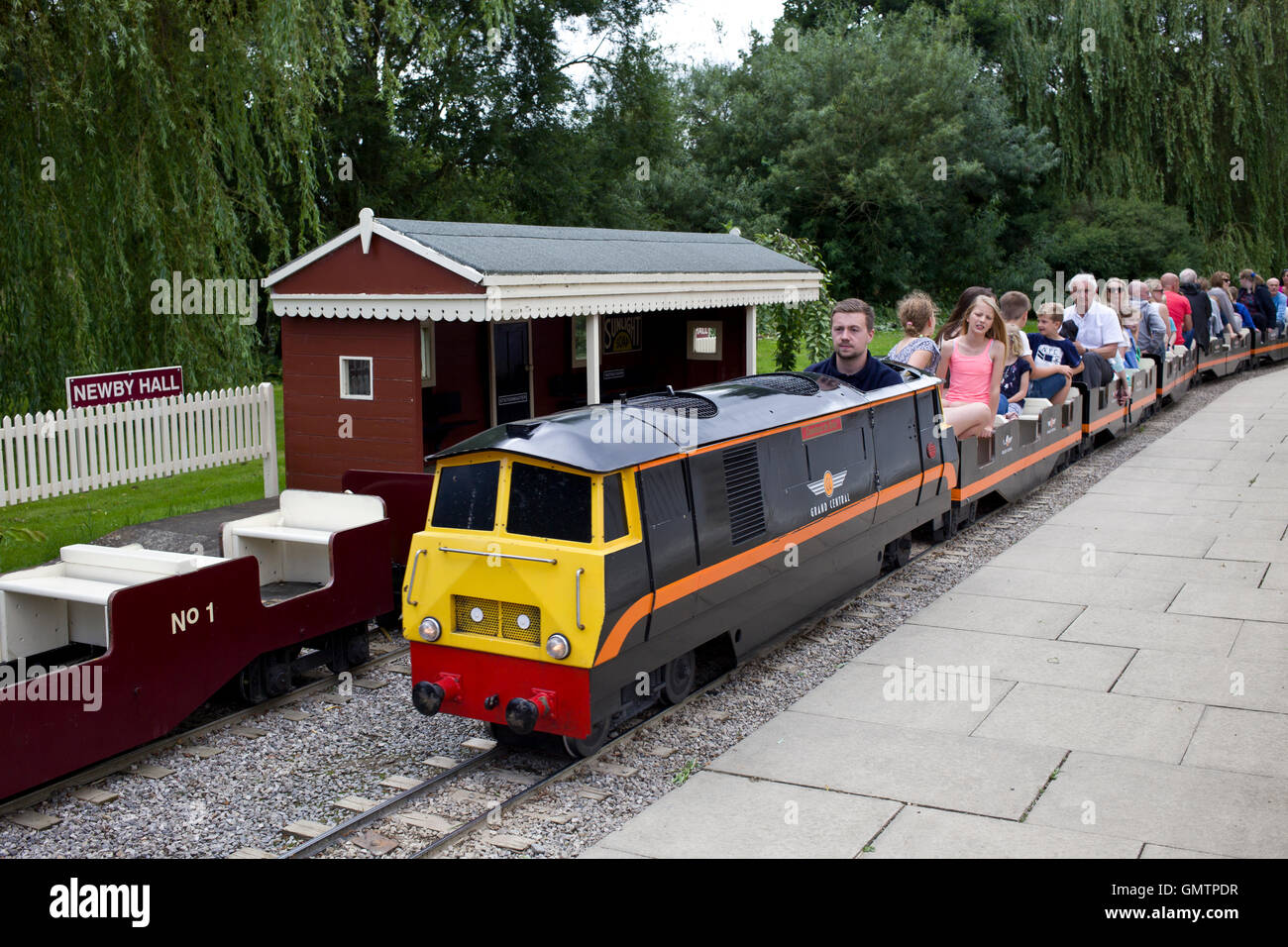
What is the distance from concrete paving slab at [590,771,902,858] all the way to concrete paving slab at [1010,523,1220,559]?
6900 millimetres

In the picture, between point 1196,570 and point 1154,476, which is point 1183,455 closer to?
point 1154,476

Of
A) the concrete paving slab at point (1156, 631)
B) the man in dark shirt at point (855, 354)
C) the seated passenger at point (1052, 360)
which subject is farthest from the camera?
the seated passenger at point (1052, 360)

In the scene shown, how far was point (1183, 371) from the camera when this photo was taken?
2380cm

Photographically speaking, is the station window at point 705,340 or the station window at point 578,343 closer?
the station window at point 578,343

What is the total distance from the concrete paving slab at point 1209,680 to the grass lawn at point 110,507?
26.1 feet

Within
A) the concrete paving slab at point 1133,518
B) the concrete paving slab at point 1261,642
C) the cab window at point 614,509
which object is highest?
the cab window at point 614,509

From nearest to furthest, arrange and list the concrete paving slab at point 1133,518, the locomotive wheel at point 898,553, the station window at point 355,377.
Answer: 1. the station window at point 355,377
2. the locomotive wheel at point 898,553
3. the concrete paving slab at point 1133,518

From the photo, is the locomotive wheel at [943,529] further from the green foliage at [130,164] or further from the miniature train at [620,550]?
the green foliage at [130,164]

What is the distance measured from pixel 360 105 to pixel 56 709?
2116cm

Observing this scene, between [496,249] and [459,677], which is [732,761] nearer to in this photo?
[459,677]

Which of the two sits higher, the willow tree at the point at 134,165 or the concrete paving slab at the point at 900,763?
the willow tree at the point at 134,165

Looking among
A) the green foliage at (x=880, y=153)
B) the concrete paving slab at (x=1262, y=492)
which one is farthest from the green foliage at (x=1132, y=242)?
the concrete paving slab at (x=1262, y=492)

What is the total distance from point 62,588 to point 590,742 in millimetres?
3504

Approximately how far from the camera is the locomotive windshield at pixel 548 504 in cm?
699
